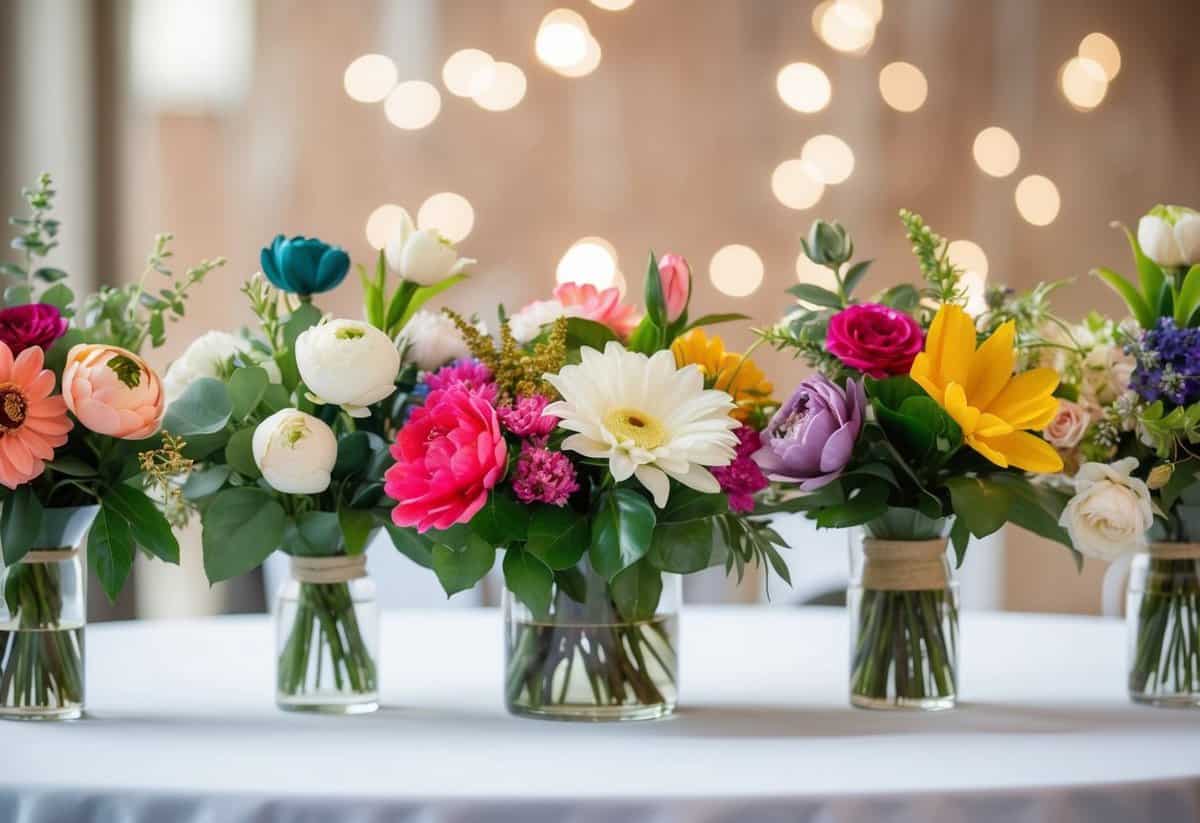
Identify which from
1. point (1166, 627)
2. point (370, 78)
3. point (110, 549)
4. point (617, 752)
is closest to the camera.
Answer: point (617, 752)

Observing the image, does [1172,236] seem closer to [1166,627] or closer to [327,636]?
[1166,627]

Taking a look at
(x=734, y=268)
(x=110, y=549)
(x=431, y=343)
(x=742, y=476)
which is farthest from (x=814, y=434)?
(x=734, y=268)

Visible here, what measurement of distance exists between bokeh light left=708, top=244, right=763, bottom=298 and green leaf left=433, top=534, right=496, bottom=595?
193 centimetres

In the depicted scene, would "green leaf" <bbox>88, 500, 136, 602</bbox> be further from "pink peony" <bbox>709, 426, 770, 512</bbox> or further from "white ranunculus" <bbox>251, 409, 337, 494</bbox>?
"pink peony" <bbox>709, 426, 770, 512</bbox>

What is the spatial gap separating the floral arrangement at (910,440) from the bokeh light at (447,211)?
69.0 inches

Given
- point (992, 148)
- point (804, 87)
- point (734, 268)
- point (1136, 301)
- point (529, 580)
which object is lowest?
point (529, 580)

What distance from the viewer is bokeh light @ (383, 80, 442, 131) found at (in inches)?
109

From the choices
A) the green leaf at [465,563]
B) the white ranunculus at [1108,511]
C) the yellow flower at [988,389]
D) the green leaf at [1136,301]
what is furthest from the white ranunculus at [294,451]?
the green leaf at [1136,301]

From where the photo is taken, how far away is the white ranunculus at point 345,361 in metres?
0.94

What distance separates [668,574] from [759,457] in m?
0.11

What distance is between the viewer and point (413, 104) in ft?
9.07

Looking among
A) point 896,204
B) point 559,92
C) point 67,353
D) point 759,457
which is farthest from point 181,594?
point 759,457

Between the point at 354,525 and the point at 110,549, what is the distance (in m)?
0.17

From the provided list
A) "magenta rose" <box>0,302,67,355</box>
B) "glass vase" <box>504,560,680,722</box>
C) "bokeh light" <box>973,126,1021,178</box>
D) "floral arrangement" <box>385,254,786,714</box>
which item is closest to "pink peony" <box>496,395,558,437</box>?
"floral arrangement" <box>385,254,786,714</box>
